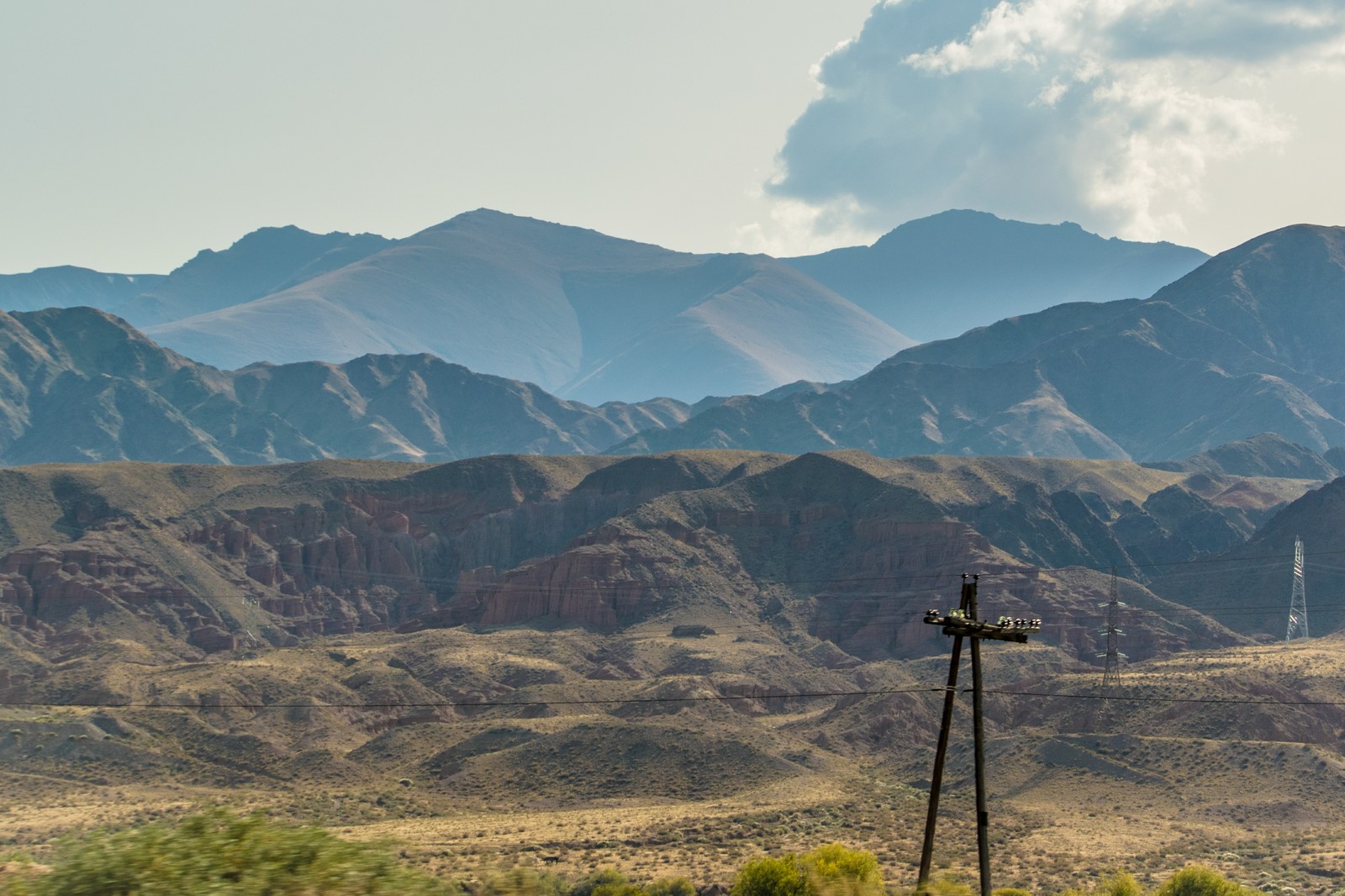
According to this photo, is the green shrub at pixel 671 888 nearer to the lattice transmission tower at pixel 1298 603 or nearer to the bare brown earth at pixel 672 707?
the bare brown earth at pixel 672 707

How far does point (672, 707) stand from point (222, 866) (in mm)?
105469

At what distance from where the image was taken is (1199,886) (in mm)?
60250

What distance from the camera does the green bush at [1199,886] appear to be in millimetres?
59406

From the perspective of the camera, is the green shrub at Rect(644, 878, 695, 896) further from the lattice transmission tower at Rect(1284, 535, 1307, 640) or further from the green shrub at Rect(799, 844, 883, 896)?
the lattice transmission tower at Rect(1284, 535, 1307, 640)

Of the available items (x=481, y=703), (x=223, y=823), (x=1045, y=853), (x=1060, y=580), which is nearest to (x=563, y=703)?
(x=481, y=703)

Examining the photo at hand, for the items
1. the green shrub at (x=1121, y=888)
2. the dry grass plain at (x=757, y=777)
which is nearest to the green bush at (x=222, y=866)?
the green shrub at (x=1121, y=888)

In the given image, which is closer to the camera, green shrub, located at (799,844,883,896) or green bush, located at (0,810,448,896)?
green bush, located at (0,810,448,896)

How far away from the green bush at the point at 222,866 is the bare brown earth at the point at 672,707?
2047 inches

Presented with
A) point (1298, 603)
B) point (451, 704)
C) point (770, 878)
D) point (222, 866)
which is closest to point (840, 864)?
point (770, 878)

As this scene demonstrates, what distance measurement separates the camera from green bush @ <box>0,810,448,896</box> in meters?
20.6

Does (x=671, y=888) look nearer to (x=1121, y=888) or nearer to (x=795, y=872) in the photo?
(x=795, y=872)

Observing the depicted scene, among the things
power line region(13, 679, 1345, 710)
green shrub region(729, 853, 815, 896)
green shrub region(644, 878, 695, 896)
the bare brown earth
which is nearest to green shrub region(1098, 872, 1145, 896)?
the bare brown earth

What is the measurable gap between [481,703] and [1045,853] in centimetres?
6402

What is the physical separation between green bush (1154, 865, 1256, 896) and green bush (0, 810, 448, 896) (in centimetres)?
4547
